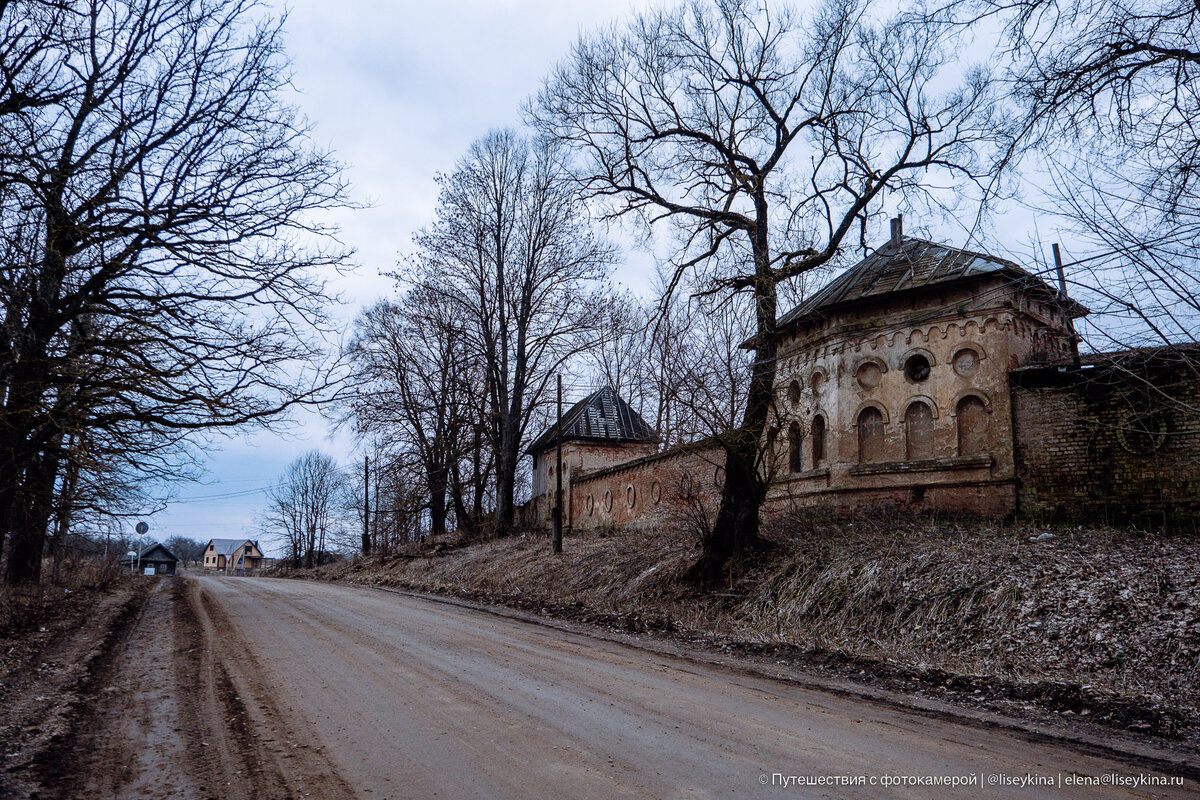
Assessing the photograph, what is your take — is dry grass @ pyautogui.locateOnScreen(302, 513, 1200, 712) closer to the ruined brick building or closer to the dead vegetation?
the dead vegetation

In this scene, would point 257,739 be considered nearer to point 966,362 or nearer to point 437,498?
point 966,362

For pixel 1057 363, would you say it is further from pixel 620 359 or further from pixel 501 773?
pixel 620 359

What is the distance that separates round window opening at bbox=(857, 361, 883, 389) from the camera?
1803 centimetres

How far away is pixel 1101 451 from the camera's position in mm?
14727

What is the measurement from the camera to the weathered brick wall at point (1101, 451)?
13.8m

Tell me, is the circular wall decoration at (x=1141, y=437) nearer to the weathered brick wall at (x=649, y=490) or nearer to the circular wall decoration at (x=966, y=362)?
the circular wall decoration at (x=966, y=362)

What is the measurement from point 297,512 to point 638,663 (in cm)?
7031

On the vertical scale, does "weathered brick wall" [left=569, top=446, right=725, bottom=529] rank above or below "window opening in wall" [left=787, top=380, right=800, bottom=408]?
below

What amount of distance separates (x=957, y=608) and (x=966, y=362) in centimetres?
803

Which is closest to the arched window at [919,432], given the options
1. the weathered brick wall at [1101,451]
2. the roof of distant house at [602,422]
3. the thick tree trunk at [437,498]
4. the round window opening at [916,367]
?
the round window opening at [916,367]

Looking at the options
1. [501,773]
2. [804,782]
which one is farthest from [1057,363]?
[501,773]

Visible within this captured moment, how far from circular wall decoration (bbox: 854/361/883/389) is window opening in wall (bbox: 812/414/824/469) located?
146 centimetres

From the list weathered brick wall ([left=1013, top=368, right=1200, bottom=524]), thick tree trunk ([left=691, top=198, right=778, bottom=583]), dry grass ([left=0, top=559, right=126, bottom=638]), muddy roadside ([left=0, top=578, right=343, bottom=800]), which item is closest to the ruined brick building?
weathered brick wall ([left=1013, top=368, right=1200, bottom=524])

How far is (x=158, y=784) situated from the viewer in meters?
4.38
